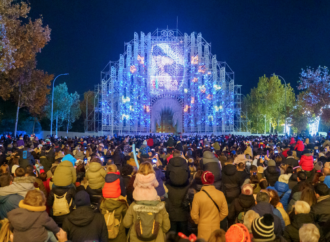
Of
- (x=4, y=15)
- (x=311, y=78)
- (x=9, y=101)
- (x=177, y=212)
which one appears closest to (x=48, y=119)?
(x=9, y=101)

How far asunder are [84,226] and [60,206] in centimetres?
158

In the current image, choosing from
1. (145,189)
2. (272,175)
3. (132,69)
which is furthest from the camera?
(132,69)

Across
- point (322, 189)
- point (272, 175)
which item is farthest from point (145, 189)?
point (272, 175)

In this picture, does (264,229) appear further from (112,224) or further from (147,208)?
(112,224)

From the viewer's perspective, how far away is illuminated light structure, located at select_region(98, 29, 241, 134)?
5053cm

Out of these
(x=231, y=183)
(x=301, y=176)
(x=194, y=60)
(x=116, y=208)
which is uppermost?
(x=194, y=60)

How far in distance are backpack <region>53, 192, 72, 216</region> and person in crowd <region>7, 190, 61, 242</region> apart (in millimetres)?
1445

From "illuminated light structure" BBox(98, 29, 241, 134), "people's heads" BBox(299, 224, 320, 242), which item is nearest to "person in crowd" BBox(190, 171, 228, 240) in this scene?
"people's heads" BBox(299, 224, 320, 242)

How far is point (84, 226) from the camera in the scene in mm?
4191

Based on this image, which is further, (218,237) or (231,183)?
(231,183)

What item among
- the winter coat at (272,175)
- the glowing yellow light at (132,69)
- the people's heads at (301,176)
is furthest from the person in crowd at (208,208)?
the glowing yellow light at (132,69)

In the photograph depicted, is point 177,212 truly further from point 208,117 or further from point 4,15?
point 208,117

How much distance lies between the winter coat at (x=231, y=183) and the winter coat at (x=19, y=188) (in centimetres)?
422

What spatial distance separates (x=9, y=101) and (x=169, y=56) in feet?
92.3
